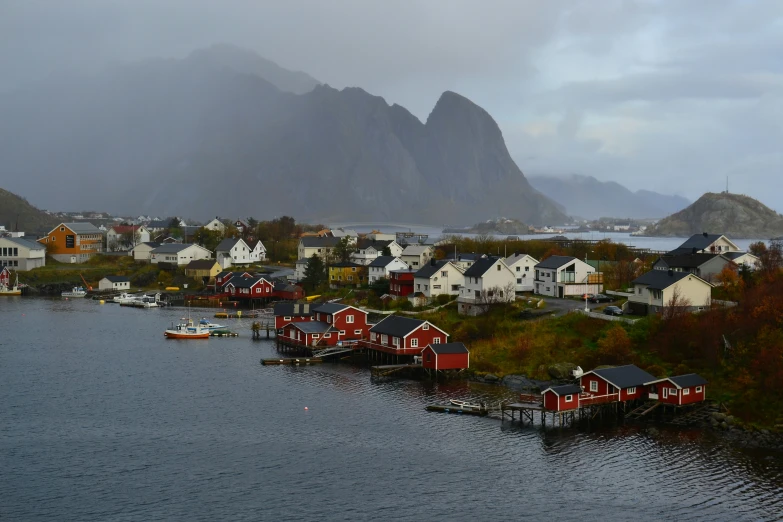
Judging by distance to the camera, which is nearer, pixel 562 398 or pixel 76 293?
pixel 562 398

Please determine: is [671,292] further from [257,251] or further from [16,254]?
[16,254]

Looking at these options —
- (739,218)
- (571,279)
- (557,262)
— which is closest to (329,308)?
(557,262)

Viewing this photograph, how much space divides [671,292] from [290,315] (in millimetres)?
24912

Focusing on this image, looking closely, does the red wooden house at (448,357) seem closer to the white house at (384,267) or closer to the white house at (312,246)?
the white house at (384,267)

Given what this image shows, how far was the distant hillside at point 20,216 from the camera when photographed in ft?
481

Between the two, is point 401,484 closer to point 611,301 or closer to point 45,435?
point 45,435

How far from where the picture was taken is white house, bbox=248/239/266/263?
94.1 metres

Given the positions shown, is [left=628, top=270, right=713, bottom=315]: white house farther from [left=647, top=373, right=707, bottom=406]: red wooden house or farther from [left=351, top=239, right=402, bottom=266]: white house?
[left=351, top=239, right=402, bottom=266]: white house

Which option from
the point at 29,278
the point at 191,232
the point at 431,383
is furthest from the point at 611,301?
the point at 191,232

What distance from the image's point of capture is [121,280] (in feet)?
269

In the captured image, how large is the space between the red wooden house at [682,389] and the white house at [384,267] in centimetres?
3519

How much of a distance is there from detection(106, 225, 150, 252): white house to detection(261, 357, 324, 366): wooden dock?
65643 mm

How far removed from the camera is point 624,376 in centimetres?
3438

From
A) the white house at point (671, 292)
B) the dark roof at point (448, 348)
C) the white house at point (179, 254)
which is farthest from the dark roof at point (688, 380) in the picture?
the white house at point (179, 254)
